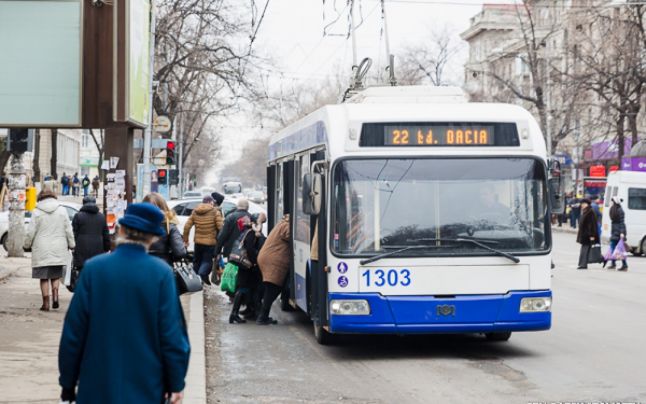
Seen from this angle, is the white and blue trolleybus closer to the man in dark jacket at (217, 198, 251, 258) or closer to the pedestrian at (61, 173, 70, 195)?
the man in dark jacket at (217, 198, 251, 258)

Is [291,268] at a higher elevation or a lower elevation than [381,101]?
lower

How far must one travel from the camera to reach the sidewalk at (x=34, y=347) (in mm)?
8922

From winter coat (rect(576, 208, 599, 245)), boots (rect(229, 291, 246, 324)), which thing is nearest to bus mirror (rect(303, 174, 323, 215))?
boots (rect(229, 291, 246, 324))

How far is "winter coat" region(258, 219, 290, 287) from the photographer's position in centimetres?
1421

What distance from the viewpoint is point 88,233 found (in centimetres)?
1484

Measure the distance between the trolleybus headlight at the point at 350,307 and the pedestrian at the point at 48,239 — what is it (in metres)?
5.01

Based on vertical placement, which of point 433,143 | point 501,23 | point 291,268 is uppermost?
point 501,23

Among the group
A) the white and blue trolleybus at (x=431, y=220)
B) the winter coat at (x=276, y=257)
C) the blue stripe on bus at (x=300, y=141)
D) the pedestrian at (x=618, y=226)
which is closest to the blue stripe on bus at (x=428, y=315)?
the white and blue trolleybus at (x=431, y=220)

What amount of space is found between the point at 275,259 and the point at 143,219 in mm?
9030

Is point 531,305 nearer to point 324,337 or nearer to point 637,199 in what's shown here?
point 324,337

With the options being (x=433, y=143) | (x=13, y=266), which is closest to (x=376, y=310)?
(x=433, y=143)

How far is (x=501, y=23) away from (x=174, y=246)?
8938 centimetres

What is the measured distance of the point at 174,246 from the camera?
12.3m

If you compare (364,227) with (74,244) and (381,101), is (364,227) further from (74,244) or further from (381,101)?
(74,244)
